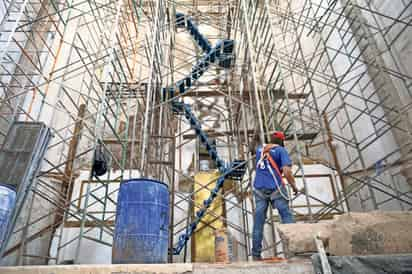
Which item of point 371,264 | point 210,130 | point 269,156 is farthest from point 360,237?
point 210,130

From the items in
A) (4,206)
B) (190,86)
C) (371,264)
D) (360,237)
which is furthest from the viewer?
(190,86)

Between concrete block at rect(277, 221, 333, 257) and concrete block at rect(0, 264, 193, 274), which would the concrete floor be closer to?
concrete block at rect(0, 264, 193, 274)

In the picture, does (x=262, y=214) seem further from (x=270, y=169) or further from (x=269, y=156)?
(x=269, y=156)

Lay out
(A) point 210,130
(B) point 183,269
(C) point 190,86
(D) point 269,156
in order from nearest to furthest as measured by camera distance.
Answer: (B) point 183,269
(D) point 269,156
(C) point 190,86
(A) point 210,130

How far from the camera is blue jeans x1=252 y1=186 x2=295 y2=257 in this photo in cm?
370

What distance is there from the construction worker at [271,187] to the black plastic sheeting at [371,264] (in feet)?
4.64

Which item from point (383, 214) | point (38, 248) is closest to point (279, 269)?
point (383, 214)

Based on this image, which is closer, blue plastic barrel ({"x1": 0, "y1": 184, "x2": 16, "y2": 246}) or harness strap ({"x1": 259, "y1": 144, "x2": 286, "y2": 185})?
blue plastic barrel ({"x1": 0, "y1": 184, "x2": 16, "y2": 246})

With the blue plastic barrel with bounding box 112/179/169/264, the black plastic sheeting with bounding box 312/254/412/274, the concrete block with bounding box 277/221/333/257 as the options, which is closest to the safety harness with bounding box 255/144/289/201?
the concrete block with bounding box 277/221/333/257

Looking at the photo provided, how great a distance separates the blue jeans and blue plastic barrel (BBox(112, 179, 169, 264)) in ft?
3.93

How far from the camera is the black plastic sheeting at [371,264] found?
2227 mm

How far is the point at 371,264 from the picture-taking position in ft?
7.39

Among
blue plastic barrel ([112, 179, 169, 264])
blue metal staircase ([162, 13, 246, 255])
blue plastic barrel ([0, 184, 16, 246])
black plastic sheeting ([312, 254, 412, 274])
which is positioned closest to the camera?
black plastic sheeting ([312, 254, 412, 274])

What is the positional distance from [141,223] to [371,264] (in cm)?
240
